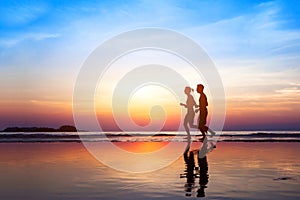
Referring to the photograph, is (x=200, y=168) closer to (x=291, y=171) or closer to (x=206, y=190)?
(x=291, y=171)

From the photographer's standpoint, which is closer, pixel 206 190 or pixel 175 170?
pixel 206 190

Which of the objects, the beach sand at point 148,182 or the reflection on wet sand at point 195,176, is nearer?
the beach sand at point 148,182

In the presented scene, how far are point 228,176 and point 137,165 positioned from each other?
12.2 feet

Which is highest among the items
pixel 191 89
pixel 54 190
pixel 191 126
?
pixel 191 89

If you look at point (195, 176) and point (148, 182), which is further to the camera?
point (195, 176)

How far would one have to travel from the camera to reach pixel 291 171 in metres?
11.7

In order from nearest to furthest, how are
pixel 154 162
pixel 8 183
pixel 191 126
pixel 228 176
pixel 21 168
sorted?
pixel 8 183, pixel 228 176, pixel 21 168, pixel 154 162, pixel 191 126

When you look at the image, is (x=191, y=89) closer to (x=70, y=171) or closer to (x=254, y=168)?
(x=254, y=168)

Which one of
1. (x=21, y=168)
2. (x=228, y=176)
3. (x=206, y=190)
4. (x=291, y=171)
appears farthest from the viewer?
(x=21, y=168)

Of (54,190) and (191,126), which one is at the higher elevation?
(191,126)

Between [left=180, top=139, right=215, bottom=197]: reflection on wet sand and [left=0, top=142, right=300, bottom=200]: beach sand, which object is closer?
[left=0, top=142, right=300, bottom=200]: beach sand

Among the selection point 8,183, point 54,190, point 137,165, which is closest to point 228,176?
point 137,165

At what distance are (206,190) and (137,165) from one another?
198 inches

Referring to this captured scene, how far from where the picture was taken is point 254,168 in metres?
12.3
